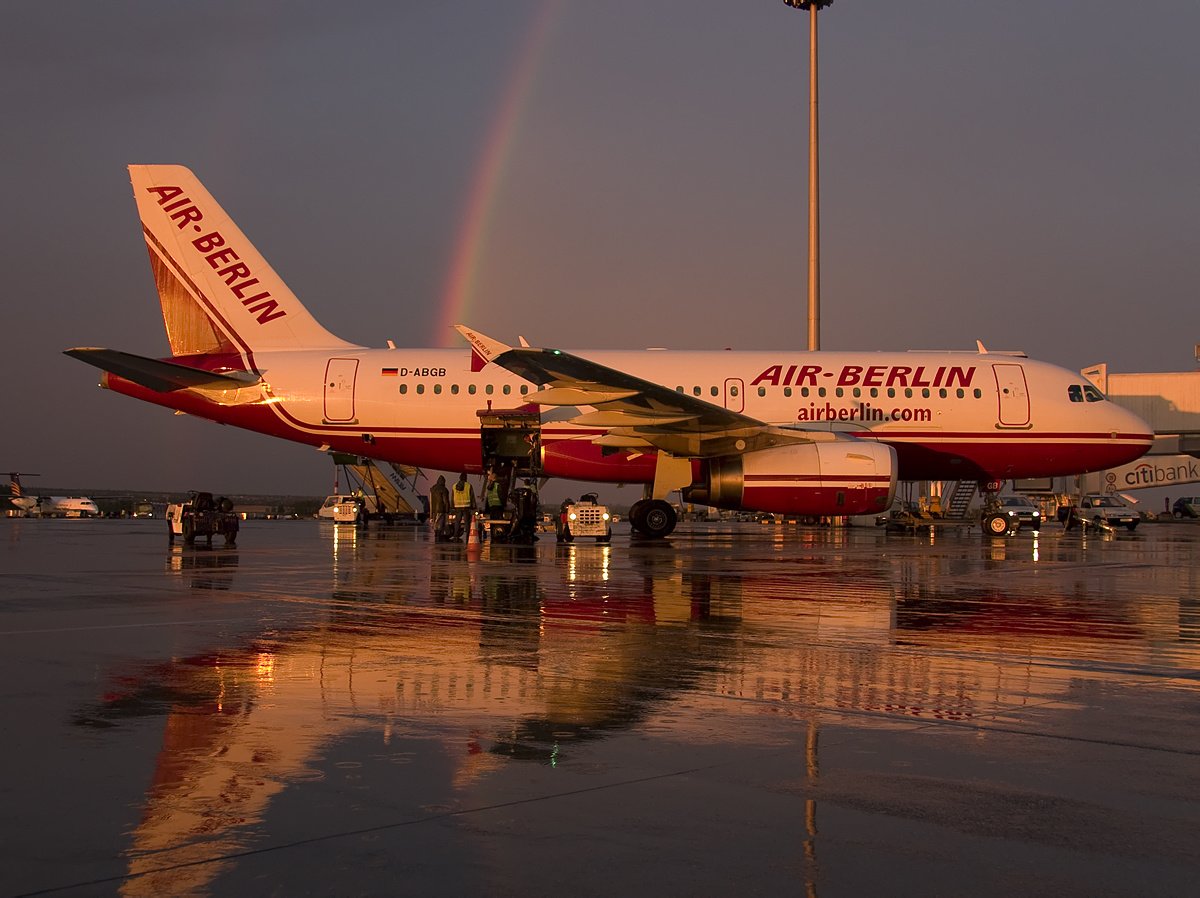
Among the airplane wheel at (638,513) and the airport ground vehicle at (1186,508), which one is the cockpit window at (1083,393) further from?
the airport ground vehicle at (1186,508)

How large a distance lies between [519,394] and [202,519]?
7599mm

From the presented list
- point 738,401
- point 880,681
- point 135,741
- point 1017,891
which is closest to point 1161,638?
point 880,681

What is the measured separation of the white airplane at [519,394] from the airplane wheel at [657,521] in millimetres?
29

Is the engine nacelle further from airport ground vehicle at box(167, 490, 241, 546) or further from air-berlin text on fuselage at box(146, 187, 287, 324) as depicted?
air-berlin text on fuselage at box(146, 187, 287, 324)

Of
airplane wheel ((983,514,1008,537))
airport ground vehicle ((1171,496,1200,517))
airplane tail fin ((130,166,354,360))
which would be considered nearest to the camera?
airplane tail fin ((130,166,354,360))

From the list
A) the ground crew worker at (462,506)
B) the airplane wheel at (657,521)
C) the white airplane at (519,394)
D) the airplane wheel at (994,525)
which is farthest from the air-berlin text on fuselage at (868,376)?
the ground crew worker at (462,506)

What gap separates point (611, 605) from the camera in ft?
35.3

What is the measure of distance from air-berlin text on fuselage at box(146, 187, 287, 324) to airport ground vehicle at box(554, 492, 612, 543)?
927 cm

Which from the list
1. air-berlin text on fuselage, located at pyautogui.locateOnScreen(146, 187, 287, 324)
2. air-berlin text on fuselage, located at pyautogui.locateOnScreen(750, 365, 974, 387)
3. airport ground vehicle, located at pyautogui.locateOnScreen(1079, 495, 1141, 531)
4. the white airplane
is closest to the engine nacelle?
the white airplane

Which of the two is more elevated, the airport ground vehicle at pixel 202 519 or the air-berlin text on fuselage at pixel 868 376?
the air-berlin text on fuselage at pixel 868 376

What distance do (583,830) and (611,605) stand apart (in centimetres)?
715

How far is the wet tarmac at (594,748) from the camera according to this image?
10.9ft

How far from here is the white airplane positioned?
25625 millimetres

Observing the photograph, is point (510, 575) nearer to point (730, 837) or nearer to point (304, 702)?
point (304, 702)
